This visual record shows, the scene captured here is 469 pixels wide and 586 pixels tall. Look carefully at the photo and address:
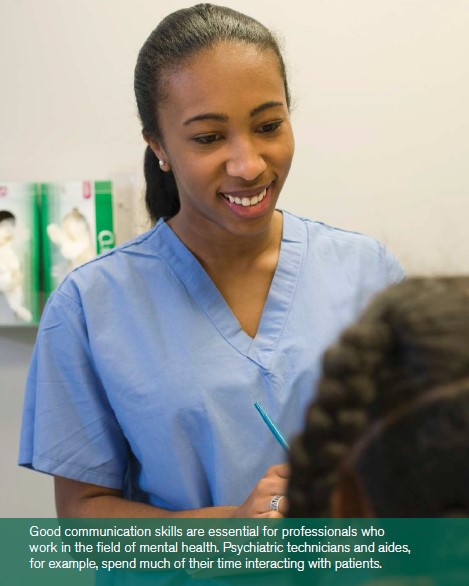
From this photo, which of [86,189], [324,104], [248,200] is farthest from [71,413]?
[324,104]

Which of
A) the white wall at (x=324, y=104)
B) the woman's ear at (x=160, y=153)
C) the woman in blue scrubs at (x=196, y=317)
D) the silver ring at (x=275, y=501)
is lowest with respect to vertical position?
the silver ring at (x=275, y=501)

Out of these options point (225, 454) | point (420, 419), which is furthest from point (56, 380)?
point (420, 419)

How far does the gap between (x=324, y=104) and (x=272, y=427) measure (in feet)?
2.64

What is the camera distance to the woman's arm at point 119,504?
768 millimetres

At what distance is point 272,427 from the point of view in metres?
0.86

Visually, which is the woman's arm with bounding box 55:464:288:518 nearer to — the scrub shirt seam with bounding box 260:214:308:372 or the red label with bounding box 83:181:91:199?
the scrub shirt seam with bounding box 260:214:308:372

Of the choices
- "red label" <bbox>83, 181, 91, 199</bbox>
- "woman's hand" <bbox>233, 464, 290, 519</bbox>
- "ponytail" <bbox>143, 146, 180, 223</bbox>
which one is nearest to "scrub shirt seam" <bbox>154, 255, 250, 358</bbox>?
"ponytail" <bbox>143, 146, 180, 223</bbox>

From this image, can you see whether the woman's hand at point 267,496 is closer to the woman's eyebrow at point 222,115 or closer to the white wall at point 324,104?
the woman's eyebrow at point 222,115

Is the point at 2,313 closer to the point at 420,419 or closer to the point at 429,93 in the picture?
the point at 429,93

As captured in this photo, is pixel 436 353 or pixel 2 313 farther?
pixel 2 313

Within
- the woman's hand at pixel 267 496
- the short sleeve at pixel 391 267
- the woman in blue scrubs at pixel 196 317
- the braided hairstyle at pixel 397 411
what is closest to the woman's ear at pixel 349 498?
the braided hairstyle at pixel 397 411

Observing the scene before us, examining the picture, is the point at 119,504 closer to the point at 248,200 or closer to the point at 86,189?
the point at 248,200

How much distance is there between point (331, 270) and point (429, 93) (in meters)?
0.60

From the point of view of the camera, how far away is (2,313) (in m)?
1.48
